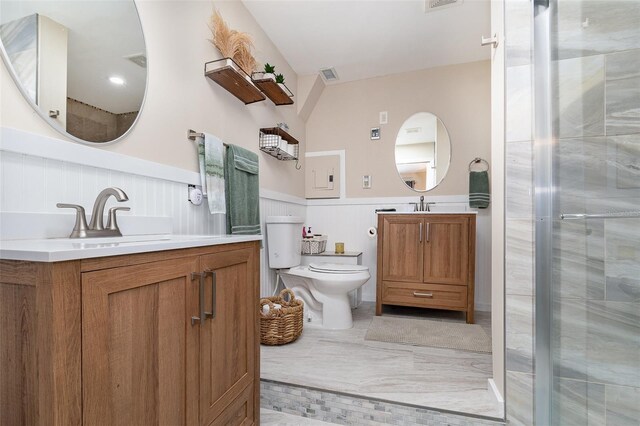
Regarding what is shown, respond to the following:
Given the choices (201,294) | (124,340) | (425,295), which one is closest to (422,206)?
(425,295)

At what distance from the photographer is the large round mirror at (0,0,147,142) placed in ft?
3.13

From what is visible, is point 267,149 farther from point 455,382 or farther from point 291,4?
point 455,382

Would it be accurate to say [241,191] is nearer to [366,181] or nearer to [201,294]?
[201,294]

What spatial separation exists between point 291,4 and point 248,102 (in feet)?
2.51

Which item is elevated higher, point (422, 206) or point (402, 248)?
point (422, 206)

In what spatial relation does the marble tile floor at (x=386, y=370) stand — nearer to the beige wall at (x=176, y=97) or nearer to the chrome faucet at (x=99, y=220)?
the chrome faucet at (x=99, y=220)

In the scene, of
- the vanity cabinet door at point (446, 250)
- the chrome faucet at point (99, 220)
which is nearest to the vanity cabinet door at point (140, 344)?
the chrome faucet at point (99, 220)

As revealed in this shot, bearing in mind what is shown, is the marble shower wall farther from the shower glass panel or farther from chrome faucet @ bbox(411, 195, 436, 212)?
chrome faucet @ bbox(411, 195, 436, 212)

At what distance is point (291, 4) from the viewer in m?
2.18

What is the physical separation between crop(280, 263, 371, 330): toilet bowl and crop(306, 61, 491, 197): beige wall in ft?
3.73

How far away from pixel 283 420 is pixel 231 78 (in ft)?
6.26

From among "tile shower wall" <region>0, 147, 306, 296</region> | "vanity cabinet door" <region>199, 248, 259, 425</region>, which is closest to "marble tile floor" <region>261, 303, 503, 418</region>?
"vanity cabinet door" <region>199, 248, 259, 425</region>

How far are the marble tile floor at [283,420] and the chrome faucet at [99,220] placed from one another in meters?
1.09

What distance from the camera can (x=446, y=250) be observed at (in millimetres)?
2502
